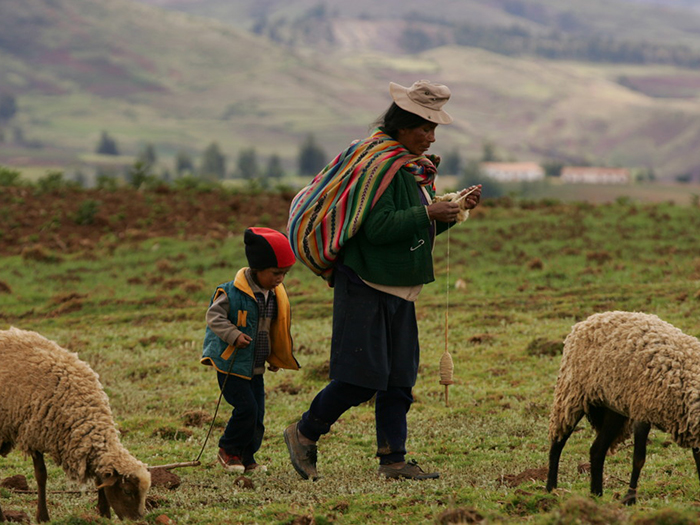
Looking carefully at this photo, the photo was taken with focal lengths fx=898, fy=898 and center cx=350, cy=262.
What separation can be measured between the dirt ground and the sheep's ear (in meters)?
17.5

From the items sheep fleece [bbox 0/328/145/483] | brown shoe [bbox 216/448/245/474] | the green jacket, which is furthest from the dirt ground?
the green jacket

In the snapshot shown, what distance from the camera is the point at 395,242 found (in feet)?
23.8

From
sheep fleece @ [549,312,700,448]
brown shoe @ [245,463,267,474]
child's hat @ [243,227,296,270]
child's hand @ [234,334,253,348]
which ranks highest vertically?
child's hat @ [243,227,296,270]

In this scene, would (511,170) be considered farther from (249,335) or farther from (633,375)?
(633,375)

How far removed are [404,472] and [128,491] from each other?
238cm

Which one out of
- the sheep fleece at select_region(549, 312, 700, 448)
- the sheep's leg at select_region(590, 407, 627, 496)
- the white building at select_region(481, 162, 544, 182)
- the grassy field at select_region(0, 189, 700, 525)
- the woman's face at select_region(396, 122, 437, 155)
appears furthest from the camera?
the white building at select_region(481, 162, 544, 182)

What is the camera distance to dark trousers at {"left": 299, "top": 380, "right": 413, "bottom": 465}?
7.51 m

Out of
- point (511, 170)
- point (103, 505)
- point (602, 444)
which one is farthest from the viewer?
point (511, 170)

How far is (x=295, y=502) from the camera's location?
674cm

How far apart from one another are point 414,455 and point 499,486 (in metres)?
1.54

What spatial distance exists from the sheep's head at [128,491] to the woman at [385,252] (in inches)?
63.9

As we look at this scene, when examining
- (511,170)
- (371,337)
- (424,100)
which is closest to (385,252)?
(371,337)

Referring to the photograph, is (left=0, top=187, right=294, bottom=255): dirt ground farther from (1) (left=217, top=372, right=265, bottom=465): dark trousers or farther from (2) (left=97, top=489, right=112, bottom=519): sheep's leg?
(2) (left=97, top=489, right=112, bottom=519): sheep's leg

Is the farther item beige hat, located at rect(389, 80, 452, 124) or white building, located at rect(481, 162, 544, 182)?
white building, located at rect(481, 162, 544, 182)
